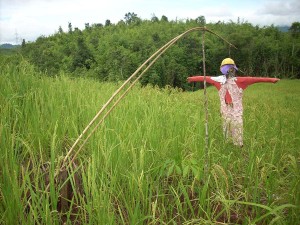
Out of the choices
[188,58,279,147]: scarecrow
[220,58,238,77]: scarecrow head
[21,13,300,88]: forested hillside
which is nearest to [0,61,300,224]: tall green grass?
[188,58,279,147]: scarecrow

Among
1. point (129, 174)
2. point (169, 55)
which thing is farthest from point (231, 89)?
point (169, 55)

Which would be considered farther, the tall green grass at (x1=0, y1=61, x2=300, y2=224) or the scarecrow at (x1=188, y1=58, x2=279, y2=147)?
the scarecrow at (x1=188, y1=58, x2=279, y2=147)

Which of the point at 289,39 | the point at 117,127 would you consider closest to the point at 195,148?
the point at 117,127

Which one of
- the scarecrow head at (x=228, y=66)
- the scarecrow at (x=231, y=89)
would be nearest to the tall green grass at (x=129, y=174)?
the scarecrow at (x=231, y=89)

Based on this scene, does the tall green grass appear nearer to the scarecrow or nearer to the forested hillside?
the scarecrow

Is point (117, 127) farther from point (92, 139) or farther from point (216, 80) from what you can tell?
point (216, 80)

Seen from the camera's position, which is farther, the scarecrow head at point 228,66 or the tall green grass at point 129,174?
the scarecrow head at point 228,66

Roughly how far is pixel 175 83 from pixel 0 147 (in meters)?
53.4

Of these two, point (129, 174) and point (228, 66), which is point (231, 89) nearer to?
A: point (228, 66)

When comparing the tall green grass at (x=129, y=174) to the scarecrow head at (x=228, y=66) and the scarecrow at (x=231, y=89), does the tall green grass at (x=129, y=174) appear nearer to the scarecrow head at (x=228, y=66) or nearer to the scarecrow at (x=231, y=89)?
the scarecrow at (x=231, y=89)

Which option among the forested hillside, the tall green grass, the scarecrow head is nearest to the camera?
the tall green grass

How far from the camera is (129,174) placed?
1.72 m

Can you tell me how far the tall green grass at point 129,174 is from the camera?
1318 mm

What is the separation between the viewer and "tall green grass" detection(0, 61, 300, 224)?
1318 mm
